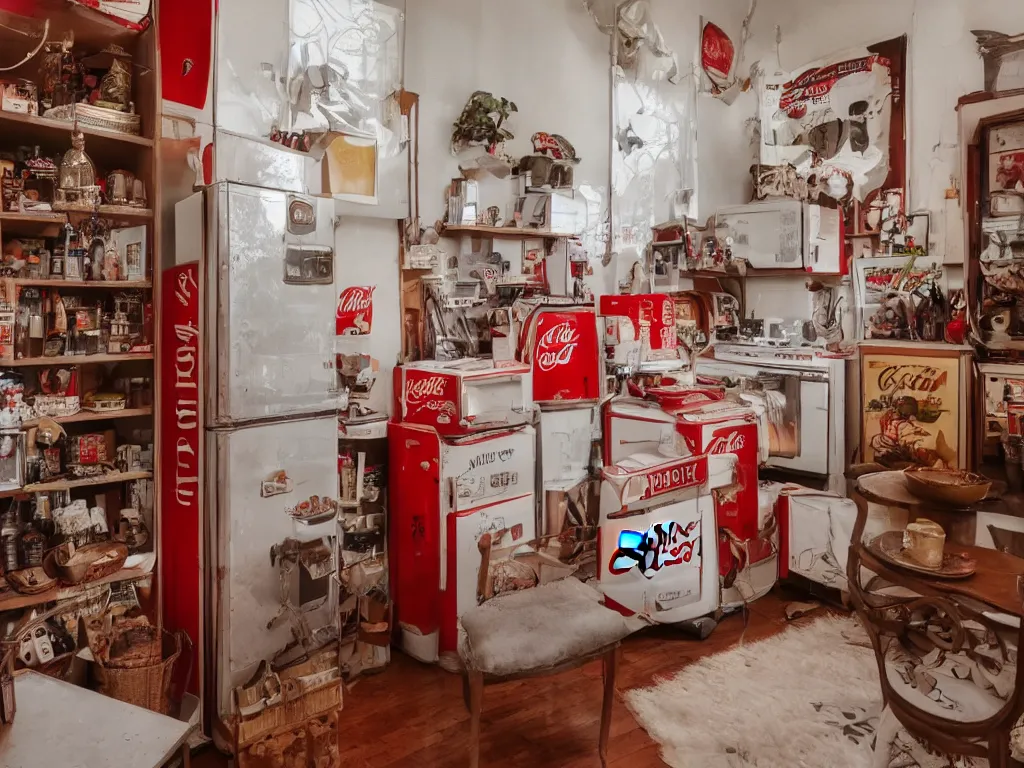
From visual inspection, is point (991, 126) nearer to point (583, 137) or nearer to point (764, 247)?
point (764, 247)

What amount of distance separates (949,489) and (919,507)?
0.47ft

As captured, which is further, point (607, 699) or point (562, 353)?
point (562, 353)

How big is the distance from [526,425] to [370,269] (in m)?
1.09

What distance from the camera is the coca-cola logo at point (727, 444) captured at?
3.71 metres

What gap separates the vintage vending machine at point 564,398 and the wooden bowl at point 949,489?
1.60 m

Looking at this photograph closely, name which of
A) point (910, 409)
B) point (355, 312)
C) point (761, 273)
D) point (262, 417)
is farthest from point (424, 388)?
point (910, 409)

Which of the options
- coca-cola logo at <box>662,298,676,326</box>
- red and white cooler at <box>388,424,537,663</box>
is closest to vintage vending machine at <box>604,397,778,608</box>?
coca-cola logo at <box>662,298,676,326</box>

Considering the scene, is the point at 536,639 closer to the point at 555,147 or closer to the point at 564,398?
the point at 564,398

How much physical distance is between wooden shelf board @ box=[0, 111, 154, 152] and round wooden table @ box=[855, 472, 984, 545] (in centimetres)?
294

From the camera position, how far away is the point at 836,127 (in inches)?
198

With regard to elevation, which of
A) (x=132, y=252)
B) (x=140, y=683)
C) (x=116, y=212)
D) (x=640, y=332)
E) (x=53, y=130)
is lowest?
(x=140, y=683)

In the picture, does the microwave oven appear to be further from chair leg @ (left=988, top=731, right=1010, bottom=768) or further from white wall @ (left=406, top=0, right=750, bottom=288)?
chair leg @ (left=988, top=731, right=1010, bottom=768)

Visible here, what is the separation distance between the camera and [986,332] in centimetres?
422

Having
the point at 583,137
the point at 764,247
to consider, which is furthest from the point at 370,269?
the point at 764,247
